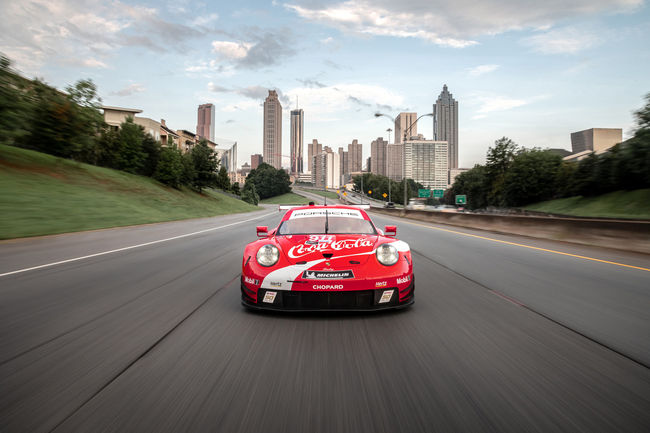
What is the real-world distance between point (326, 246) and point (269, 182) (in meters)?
149

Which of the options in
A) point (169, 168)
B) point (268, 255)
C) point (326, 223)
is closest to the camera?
point (268, 255)

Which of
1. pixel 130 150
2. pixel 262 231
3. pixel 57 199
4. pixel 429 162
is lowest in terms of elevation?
pixel 262 231

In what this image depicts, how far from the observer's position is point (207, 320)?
152 inches

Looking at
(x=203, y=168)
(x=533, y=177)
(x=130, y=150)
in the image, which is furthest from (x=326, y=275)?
(x=533, y=177)

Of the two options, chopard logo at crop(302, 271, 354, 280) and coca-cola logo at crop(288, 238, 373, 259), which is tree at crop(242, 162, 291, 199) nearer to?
coca-cola logo at crop(288, 238, 373, 259)

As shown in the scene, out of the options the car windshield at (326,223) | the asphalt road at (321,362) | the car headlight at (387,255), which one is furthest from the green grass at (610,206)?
the car headlight at (387,255)

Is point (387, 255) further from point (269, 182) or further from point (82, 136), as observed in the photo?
point (269, 182)

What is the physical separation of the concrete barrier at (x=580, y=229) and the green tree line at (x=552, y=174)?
4622 centimetres

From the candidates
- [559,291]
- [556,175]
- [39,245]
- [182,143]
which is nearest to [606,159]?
[556,175]

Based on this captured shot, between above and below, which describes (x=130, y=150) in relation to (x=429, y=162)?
below

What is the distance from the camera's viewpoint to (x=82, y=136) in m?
34.7

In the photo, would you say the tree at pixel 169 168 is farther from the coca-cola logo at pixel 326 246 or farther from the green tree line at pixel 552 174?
the green tree line at pixel 552 174

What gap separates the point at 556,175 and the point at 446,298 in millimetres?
78886

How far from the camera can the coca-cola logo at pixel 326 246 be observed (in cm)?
404
